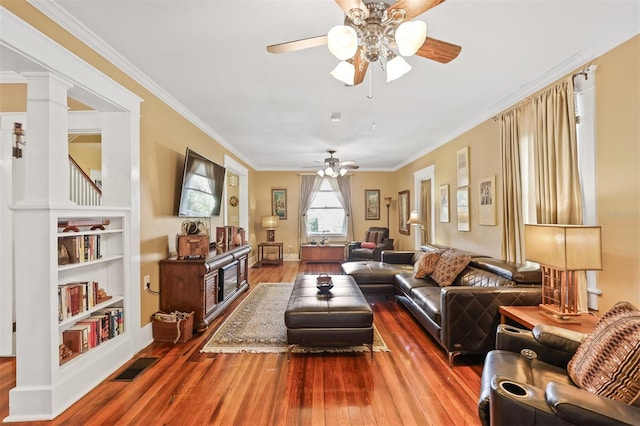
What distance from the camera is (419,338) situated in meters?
3.15

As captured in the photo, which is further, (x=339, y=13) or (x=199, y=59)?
(x=199, y=59)

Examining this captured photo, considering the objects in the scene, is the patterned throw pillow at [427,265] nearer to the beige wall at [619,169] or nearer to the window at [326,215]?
the beige wall at [619,169]

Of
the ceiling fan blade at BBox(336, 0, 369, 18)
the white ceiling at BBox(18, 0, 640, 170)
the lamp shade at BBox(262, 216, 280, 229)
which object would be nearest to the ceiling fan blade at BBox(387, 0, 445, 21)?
the ceiling fan blade at BBox(336, 0, 369, 18)

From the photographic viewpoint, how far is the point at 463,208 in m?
4.56

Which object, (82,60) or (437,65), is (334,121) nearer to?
(437,65)

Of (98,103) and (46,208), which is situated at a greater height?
(98,103)

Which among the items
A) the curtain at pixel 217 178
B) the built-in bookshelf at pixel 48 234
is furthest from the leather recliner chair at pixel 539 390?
the curtain at pixel 217 178

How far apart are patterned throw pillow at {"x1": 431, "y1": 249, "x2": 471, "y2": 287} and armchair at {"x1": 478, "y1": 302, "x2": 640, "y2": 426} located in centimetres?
176

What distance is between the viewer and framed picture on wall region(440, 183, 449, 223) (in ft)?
16.9

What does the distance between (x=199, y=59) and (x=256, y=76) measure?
53 cm

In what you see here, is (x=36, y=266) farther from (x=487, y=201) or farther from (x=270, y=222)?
(x=270, y=222)

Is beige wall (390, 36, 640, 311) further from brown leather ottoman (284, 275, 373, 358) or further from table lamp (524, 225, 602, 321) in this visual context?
brown leather ottoman (284, 275, 373, 358)

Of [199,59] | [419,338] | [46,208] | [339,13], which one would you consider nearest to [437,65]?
[339,13]

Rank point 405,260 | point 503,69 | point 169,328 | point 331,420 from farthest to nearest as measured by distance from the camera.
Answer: point 405,260
point 169,328
point 503,69
point 331,420
